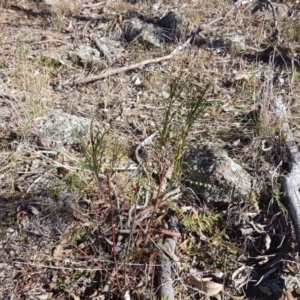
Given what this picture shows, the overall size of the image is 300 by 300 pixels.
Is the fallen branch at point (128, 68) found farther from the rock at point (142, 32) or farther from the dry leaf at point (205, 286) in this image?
the dry leaf at point (205, 286)

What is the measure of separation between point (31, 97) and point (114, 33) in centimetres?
162

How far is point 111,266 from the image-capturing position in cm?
220

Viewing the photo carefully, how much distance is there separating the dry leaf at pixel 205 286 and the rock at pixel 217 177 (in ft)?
1.73

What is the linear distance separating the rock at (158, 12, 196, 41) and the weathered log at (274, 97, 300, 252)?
1.53 meters

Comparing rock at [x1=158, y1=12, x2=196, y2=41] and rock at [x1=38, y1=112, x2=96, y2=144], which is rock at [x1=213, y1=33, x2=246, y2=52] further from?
rock at [x1=38, y1=112, x2=96, y2=144]

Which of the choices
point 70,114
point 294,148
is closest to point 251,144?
point 294,148

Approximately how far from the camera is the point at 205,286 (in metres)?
2.23

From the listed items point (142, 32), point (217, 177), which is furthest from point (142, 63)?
point (217, 177)

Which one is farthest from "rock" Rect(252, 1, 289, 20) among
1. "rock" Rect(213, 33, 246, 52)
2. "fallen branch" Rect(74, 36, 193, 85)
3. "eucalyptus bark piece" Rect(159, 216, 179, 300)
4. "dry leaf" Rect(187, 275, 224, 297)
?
"dry leaf" Rect(187, 275, 224, 297)

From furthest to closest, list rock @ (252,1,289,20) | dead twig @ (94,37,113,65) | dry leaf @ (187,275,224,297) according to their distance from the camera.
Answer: rock @ (252,1,289,20) < dead twig @ (94,37,113,65) < dry leaf @ (187,275,224,297)

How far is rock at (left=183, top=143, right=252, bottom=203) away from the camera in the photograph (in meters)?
2.64

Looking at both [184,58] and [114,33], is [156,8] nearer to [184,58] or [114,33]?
[114,33]

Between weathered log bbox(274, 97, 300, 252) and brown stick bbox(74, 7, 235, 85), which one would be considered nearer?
weathered log bbox(274, 97, 300, 252)

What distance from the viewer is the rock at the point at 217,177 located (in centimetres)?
264
